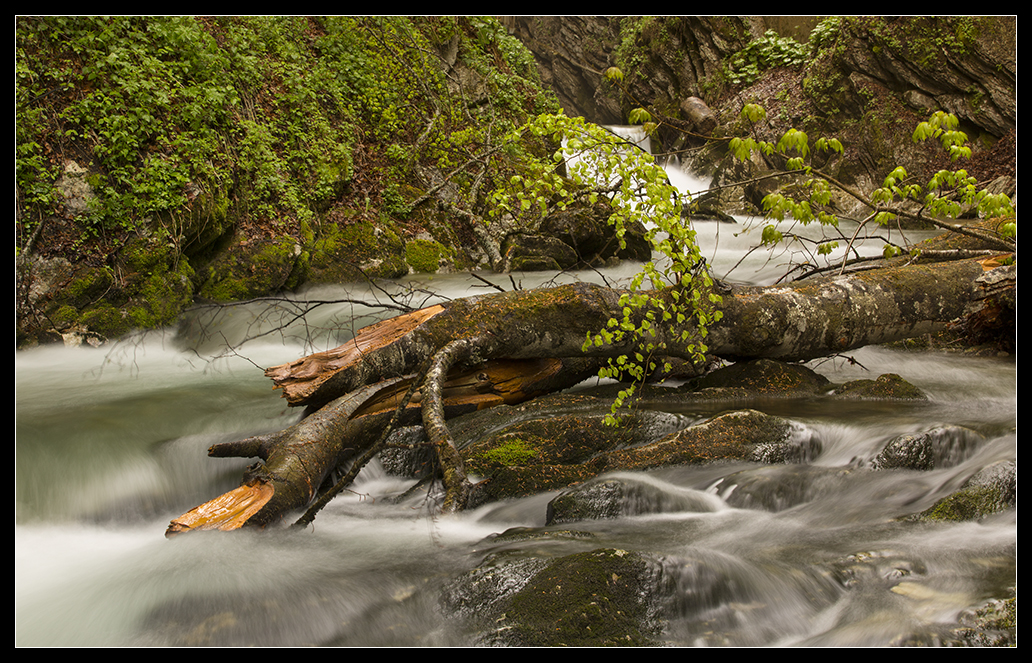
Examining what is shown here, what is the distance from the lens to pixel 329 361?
13.8 ft

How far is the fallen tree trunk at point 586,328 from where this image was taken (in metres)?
4.10

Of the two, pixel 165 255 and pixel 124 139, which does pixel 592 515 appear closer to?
pixel 165 255

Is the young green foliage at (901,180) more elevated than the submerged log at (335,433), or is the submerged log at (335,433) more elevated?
the young green foliage at (901,180)

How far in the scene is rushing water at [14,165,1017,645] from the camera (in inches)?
93.4

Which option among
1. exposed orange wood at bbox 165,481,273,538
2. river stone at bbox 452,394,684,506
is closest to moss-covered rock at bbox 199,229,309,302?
river stone at bbox 452,394,684,506

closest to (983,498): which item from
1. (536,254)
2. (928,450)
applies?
(928,450)

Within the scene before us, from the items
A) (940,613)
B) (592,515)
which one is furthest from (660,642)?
(940,613)

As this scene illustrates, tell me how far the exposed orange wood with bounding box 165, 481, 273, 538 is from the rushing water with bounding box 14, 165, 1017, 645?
91mm

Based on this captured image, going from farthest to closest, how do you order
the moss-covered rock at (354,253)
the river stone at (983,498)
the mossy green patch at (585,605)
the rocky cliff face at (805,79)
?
the rocky cliff face at (805,79)
the moss-covered rock at (354,253)
the river stone at (983,498)
the mossy green patch at (585,605)

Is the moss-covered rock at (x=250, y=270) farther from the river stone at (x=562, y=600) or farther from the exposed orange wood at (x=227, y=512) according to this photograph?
the river stone at (x=562, y=600)

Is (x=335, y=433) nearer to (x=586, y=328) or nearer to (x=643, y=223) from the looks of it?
(x=586, y=328)

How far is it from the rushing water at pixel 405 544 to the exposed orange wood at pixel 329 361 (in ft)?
1.93

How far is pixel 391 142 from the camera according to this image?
10383mm

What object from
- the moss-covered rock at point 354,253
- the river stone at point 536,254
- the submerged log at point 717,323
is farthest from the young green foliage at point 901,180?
the moss-covered rock at point 354,253
